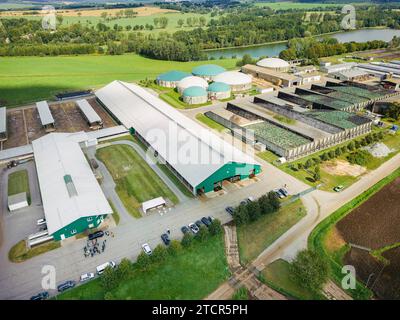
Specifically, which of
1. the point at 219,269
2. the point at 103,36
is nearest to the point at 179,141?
the point at 219,269

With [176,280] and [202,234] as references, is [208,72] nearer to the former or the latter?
[202,234]

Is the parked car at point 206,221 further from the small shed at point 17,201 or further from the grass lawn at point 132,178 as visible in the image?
the small shed at point 17,201

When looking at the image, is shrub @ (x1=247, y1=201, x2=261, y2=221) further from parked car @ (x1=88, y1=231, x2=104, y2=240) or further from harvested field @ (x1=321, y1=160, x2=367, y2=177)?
parked car @ (x1=88, y1=231, x2=104, y2=240)

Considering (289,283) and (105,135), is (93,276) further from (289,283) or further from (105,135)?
(105,135)

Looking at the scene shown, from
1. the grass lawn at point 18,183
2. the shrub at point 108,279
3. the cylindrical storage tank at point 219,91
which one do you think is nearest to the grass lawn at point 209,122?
the cylindrical storage tank at point 219,91

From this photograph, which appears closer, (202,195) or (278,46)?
(202,195)

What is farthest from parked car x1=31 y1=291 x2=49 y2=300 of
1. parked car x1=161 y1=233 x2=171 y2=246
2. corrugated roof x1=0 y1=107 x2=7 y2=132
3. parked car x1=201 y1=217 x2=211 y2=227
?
corrugated roof x1=0 y1=107 x2=7 y2=132

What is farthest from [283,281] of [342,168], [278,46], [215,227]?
[278,46]
